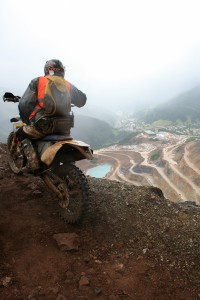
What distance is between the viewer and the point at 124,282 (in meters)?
5.18

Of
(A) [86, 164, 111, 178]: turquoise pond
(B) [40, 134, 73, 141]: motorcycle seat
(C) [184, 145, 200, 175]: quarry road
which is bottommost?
(A) [86, 164, 111, 178]: turquoise pond

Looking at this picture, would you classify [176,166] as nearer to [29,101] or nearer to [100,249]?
[29,101]

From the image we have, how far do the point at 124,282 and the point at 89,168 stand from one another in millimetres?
98348

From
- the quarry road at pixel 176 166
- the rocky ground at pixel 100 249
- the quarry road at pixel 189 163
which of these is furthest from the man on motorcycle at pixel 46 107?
the quarry road at pixel 189 163

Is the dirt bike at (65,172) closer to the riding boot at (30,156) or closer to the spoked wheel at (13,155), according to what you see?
the riding boot at (30,156)

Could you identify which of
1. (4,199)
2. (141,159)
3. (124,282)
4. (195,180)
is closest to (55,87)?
(4,199)

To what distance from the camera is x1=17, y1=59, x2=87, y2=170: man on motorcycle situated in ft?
21.8

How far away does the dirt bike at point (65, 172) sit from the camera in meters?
6.33

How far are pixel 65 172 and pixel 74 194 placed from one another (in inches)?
20.1

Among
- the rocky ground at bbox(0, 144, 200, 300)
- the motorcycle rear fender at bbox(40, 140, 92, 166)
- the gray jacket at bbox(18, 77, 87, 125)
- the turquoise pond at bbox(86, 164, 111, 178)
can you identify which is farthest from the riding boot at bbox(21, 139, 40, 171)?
the turquoise pond at bbox(86, 164, 111, 178)

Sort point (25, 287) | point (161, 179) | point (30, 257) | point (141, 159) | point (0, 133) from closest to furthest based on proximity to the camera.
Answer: point (25, 287)
point (30, 257)
point (161, 179)
point (141, 159)
point (0, 133)

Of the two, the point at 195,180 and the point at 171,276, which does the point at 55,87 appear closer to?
the point at 171,276

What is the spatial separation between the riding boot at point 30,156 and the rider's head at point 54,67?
166 cm

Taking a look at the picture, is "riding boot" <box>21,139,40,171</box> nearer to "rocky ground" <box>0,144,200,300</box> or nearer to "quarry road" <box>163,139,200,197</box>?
"rocky ground" <box>0,144,200,300</box>
